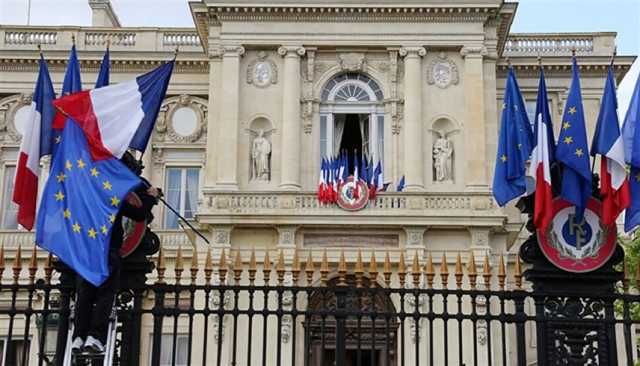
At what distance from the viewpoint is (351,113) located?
86.7 feet

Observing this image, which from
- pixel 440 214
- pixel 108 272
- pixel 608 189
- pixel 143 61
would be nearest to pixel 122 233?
pixel 108 272

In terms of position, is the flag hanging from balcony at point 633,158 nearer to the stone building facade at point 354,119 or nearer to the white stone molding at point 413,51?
the stone building facade at point 354,119

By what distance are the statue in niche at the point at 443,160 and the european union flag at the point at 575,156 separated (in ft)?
54.8

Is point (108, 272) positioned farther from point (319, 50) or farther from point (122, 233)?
point (319, 50)

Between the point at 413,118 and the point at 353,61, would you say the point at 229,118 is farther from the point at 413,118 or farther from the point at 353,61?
the point at 413,118

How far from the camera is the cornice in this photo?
30.0 m

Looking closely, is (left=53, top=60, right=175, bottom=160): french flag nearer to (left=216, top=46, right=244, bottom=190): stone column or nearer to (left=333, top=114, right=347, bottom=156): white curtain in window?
(left=216, top=46, right=244, bottom=190): stone column

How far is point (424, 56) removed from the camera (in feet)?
85.8

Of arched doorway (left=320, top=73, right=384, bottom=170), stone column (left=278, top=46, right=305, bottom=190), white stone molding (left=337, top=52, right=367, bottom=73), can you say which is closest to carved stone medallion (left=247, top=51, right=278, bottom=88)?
stone column (left=278, top=46, right=305, bottom=190)

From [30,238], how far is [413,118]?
44.0 feet

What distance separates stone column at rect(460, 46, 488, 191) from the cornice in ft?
30.6

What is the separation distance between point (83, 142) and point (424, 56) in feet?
62.8

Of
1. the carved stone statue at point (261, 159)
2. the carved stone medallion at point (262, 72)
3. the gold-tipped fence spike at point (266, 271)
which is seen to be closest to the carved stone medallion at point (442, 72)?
the carved stone medallion at point (262, 72)

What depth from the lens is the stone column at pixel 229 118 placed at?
83.3 ft
